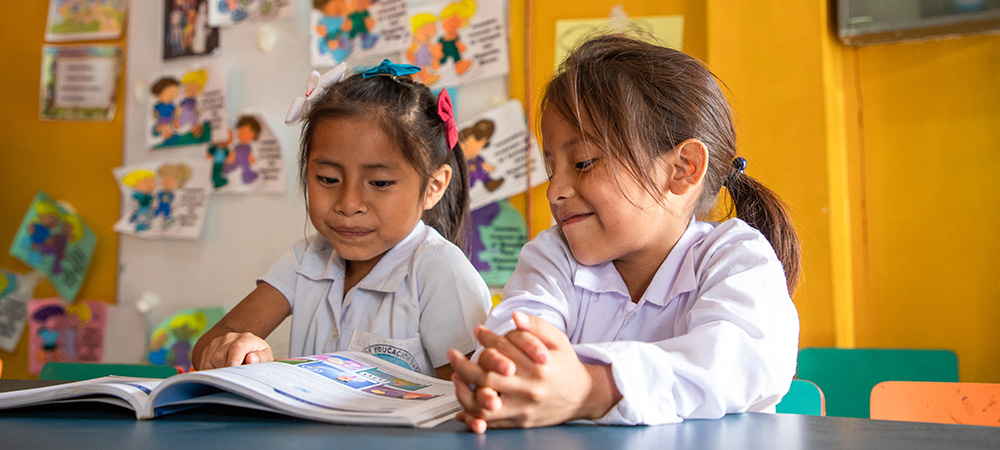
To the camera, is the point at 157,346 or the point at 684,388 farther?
the point at 157,346

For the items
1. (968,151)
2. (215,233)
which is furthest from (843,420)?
(215,233)

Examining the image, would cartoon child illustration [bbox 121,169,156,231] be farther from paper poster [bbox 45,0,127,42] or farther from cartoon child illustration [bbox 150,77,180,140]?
paper poster [bbox 45,0,127,42]

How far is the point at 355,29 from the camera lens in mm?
1978

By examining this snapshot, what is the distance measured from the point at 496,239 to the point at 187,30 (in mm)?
1094

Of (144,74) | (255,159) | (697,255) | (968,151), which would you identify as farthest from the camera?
(144,74)

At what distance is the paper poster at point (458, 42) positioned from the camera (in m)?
1.87

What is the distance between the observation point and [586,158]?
86 centimetres

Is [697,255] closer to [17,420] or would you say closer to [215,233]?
[17,420]

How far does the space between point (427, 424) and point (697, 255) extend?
1.34ft

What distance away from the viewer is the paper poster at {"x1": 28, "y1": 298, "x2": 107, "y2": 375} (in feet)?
7.34

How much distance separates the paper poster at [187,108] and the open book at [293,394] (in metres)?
1.58

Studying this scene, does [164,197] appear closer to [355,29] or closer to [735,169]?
[355,29]

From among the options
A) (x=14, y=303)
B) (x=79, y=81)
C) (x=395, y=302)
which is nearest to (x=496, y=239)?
(x=395, y=302)

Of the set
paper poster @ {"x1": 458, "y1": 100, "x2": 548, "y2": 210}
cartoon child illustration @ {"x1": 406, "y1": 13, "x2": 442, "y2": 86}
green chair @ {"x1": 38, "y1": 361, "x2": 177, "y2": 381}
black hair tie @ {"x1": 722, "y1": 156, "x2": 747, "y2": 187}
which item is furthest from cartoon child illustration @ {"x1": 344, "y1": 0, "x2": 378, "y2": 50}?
black hair tie @ {"x1": 722, "y1": 156, "x2": 747, "y2": 187}
